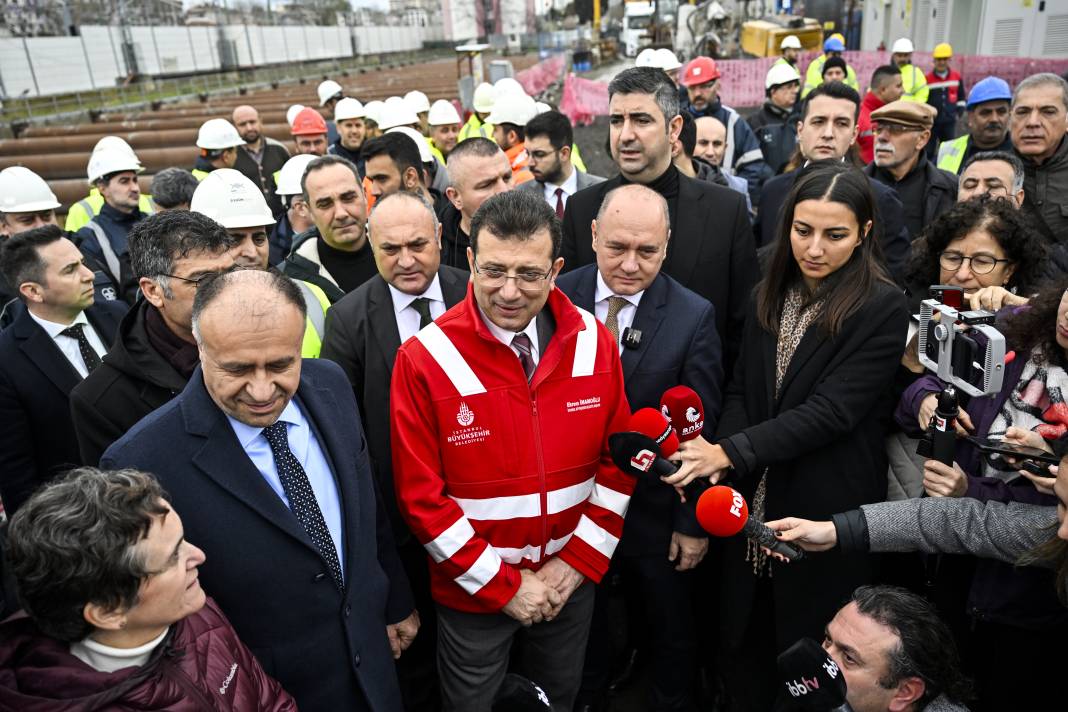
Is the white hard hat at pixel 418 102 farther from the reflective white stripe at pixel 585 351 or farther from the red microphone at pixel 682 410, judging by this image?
the red microphone at pixel 682 410

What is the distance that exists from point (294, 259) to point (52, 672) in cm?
257

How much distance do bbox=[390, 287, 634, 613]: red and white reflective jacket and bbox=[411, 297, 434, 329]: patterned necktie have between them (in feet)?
1.99

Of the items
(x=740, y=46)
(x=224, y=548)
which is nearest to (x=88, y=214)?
(x=224, y=548)

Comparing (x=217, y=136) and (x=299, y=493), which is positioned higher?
(x=217, y=136)

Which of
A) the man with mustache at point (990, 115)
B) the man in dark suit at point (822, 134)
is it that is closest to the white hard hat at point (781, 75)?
the man with mustache at point (990, 115)

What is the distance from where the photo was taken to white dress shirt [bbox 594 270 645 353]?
3.00m

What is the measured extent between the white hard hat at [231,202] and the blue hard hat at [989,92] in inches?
210

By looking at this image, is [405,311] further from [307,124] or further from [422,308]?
[307,124]

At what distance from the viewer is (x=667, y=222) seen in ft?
9.57

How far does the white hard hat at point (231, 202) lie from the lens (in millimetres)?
3820

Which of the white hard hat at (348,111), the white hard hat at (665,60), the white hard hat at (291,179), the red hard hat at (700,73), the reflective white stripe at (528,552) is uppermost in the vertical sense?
the white hard hat at (665,60)

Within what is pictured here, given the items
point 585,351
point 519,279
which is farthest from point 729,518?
point 519,279

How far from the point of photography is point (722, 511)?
225 cm

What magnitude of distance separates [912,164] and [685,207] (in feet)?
6.81
